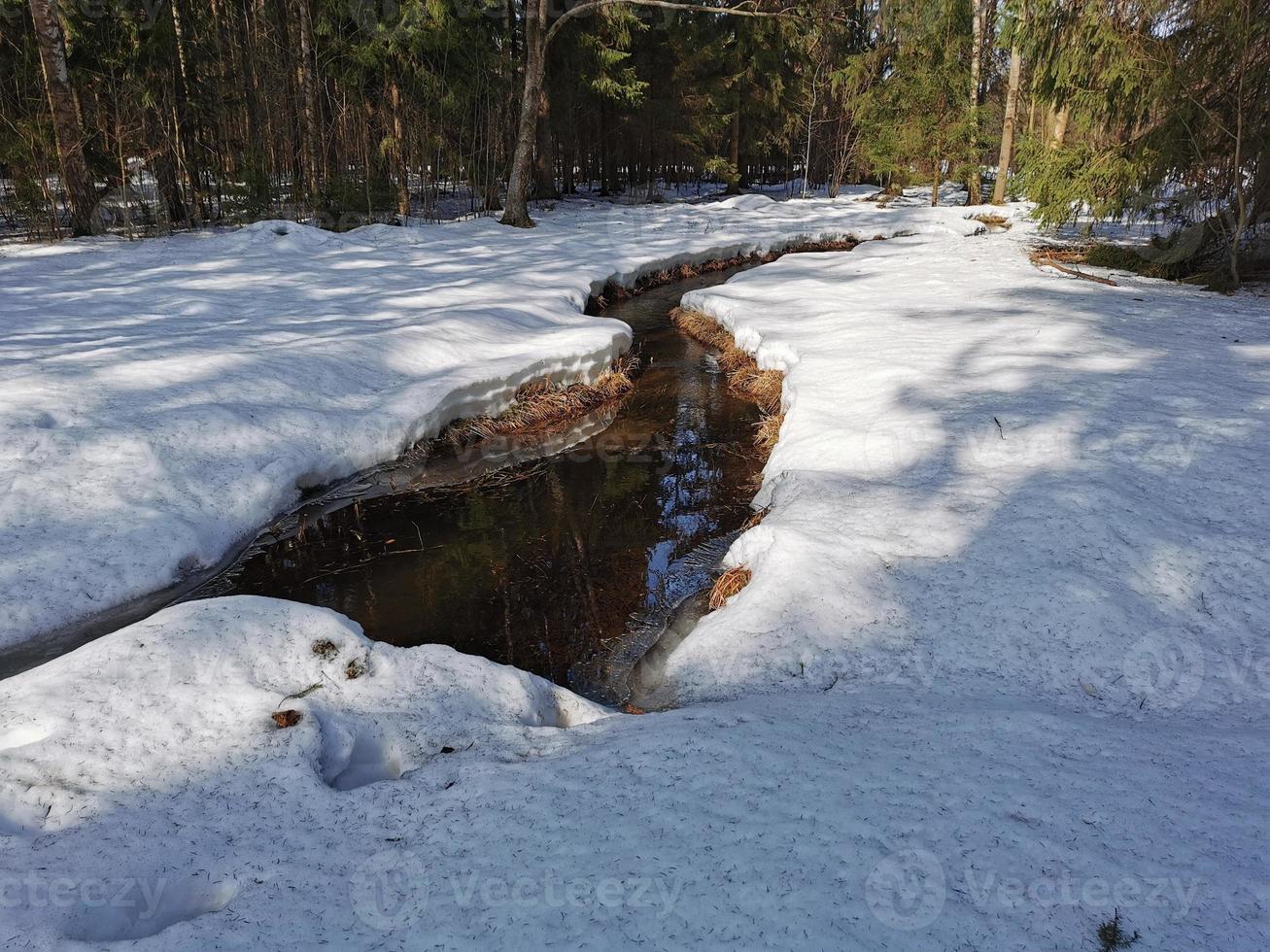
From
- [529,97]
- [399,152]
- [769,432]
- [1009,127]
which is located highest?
[1009,127]

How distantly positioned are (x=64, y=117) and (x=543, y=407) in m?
9.39

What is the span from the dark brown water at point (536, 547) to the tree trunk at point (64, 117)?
9.31 meters

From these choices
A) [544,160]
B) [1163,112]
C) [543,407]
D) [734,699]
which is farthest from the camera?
[544,160]

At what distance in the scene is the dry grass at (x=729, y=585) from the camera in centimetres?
385

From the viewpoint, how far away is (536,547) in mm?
4988

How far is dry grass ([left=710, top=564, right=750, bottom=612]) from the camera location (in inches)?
152

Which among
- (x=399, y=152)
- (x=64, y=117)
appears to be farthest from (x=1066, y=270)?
(x=64, y=117)

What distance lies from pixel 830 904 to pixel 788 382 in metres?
5.46

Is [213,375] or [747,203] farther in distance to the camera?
[747,203]

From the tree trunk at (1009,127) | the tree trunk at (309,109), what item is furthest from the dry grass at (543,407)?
the tree trunk at (1009,127)

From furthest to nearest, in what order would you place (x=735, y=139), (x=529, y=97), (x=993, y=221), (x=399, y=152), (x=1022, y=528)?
1. (x=735, y=139)
2. (x=993, y=221)
3. (x=399, y=152)
4. (x=529, y=97)
5. (x=1022, y=528)

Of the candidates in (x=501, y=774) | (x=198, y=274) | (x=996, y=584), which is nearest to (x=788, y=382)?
(x=996, y=584)

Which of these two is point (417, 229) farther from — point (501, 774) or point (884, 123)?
point (884, 123)

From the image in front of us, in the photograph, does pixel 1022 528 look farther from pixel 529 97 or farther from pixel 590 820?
pixel 529 97
